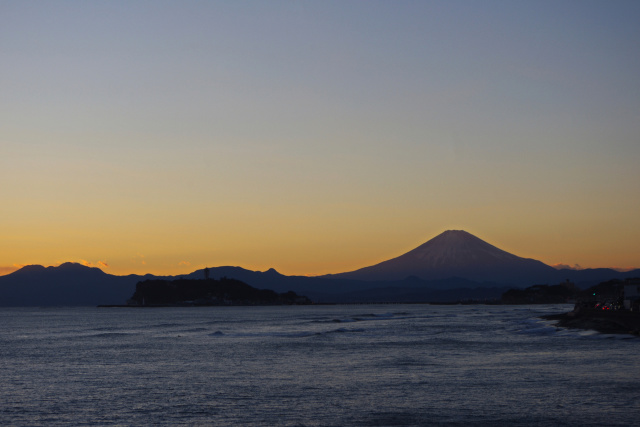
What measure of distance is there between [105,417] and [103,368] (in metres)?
19.2

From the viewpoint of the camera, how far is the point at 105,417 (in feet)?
81.1

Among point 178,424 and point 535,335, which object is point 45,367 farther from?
point 535,335

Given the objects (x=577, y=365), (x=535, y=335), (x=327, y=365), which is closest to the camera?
(x=577, y=365)

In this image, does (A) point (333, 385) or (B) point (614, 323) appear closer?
(A) point (333, 385)

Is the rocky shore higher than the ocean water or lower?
higher

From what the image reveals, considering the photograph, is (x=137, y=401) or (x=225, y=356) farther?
(x=225, y=356)

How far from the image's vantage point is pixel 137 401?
2839 cm

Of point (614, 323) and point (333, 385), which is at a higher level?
point (614, 323)

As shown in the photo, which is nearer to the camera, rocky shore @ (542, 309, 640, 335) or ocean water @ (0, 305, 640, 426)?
ocean water @ (0, 305, 640, 426)

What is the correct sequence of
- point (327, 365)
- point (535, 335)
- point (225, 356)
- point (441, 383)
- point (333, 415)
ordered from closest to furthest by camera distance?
point (333, 415) < point (441, 383) < point (327, 365) < point (225, 356) < point (535, 335)

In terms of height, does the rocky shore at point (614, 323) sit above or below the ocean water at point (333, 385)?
above

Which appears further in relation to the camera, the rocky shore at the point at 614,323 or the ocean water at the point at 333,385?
the rocky shore at the point at 614,323

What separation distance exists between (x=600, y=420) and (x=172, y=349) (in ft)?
142

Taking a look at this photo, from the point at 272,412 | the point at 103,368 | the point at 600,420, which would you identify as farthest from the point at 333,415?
the point at 103,368
